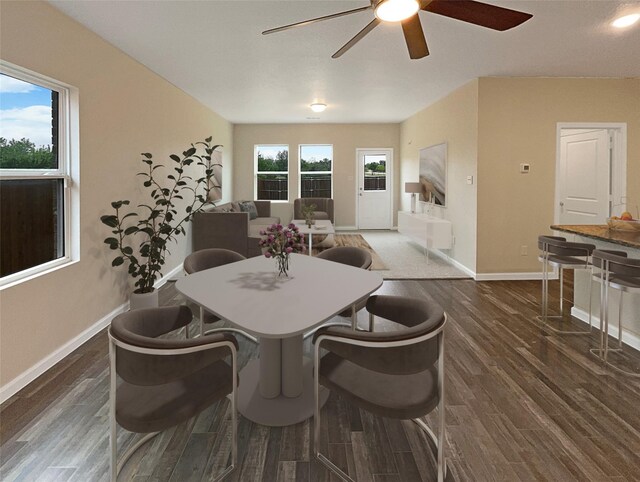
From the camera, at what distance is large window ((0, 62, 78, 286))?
2.64m

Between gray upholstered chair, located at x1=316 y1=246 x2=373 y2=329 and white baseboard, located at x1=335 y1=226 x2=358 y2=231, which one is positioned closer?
gray upholstered chair, located at x1=316 y1=246 x2=373 y2=329

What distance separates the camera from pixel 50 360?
9.52 ft

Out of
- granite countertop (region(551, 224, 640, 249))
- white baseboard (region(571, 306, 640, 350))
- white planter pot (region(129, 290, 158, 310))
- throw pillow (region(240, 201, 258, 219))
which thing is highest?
throw pillow (region(240, 201, 258, 219))

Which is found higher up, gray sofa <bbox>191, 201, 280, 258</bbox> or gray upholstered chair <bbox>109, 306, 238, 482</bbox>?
gray sofa <bbox>191, 201, 280, 258</bbox>

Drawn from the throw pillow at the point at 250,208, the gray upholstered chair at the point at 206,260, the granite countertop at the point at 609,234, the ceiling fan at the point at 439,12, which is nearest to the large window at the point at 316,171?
the throw pillow at the point at 250,208

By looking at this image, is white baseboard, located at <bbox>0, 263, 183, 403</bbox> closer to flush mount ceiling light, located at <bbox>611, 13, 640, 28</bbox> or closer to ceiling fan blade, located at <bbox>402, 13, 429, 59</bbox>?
ceiling fan blade, located at <bbox>402, 13, 429, 59</bbox>

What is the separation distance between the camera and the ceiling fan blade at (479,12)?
2049 mm

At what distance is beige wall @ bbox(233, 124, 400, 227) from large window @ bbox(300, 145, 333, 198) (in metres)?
0.15

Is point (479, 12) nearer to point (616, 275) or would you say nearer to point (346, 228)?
point (616, 275)

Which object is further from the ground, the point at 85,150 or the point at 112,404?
the point at 85,150

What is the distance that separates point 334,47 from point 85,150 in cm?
249

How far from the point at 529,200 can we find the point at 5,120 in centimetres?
551

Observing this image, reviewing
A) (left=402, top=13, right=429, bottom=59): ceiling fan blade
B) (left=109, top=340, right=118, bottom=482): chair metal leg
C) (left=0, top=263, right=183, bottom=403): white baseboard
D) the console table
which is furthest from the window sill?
the console table

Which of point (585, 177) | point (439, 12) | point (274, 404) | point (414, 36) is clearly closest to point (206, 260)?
point (274, 404)
